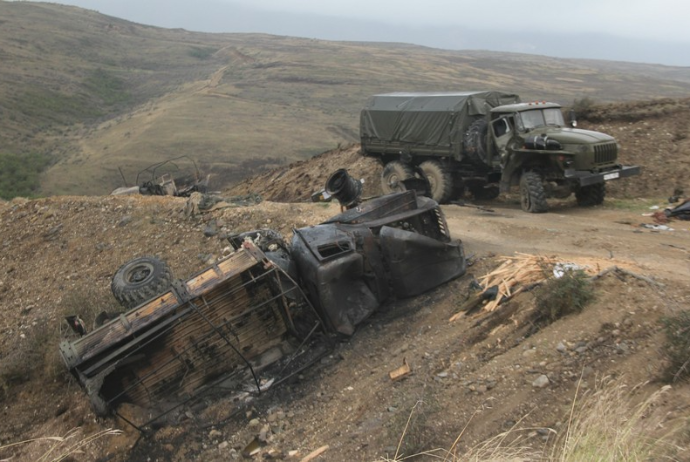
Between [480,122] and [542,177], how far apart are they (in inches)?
85.3

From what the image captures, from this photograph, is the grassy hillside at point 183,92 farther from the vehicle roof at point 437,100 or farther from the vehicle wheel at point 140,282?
the vehicle wheel at point 140,282

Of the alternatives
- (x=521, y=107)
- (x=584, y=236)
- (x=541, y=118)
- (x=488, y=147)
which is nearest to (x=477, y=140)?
(x=488, y=147)

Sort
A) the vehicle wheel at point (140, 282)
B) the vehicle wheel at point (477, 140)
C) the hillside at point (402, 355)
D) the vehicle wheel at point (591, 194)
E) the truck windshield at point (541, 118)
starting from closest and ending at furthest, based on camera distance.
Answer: the hillside at point (402, 355), the vehicle wheel at point (140, 282), the vehicle wheel at point (591, 194), the truck windshield at point (541, 118), the vehicle wheel at point (477, 140)

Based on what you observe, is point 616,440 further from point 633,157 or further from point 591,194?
point 633,157

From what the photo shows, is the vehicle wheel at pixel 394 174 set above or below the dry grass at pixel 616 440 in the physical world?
below

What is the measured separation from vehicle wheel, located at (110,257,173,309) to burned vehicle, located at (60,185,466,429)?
2 cm

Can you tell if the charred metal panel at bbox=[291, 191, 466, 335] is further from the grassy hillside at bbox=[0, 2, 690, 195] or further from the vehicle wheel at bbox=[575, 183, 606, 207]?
the grassy hillside at bbox=[0, 2, 690, 195]

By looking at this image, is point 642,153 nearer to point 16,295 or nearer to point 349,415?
point 349,415

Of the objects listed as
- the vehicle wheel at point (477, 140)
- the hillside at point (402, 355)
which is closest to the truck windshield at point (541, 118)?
the vehicle wheel at point (477, 140)

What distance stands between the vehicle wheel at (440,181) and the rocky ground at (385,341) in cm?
92

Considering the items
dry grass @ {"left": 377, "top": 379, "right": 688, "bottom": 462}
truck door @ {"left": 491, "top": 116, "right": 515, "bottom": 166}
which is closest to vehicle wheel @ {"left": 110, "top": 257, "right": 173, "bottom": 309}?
dry grass @ {"left": 377, "top": 379, "right": 688, "bottom": 462}

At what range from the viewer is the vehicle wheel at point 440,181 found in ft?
46.2

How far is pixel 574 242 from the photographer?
9242 mm

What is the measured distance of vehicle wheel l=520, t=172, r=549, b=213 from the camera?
39.5 feet
